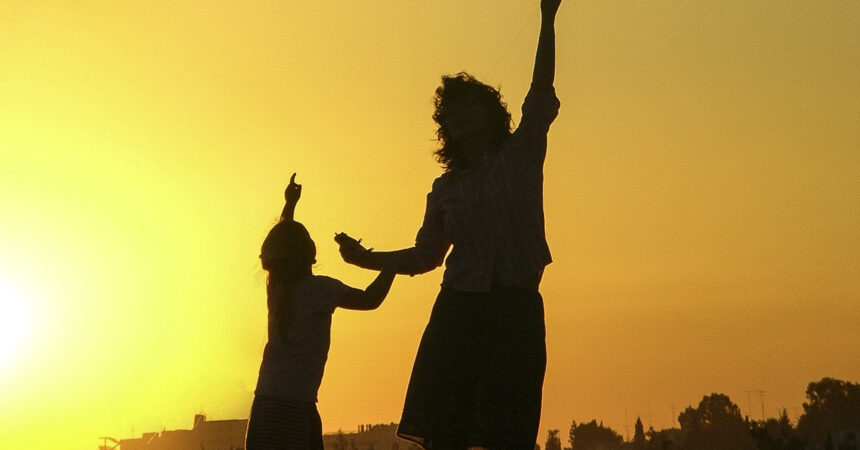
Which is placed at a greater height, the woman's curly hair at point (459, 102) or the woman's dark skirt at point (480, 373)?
the woman's curly hair at point (459, 102)

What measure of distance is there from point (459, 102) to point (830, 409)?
72.4 m

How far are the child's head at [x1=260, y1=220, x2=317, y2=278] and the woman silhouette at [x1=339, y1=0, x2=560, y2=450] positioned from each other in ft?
3.69

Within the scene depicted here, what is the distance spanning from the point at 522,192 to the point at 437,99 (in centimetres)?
77

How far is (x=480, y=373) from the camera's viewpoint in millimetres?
6516

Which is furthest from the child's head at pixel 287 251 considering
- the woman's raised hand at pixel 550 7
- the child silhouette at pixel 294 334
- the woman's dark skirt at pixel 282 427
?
the woman's raised hand at pixel 550 7

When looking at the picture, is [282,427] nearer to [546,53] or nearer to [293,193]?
[293,193]

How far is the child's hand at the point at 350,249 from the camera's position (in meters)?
7.31

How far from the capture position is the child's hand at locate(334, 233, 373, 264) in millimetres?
7312

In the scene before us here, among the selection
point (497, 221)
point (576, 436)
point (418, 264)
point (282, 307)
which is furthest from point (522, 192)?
point (576, 436)

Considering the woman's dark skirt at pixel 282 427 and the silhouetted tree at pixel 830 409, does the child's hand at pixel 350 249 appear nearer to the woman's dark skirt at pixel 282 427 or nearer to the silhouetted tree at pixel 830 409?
the woman's dark skirt at pixel 282 427

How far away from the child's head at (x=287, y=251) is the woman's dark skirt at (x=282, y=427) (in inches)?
24.2

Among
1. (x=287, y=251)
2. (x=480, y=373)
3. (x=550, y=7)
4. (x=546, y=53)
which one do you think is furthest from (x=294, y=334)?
(x=550, y=7)

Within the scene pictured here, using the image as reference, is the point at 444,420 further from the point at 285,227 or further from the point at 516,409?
the point at 285,227

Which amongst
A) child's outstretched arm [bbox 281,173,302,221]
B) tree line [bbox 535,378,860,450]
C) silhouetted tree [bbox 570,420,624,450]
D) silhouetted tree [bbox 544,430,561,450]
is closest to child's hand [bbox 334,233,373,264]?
child's outstretched arm [bbox 281,173,302,221]
